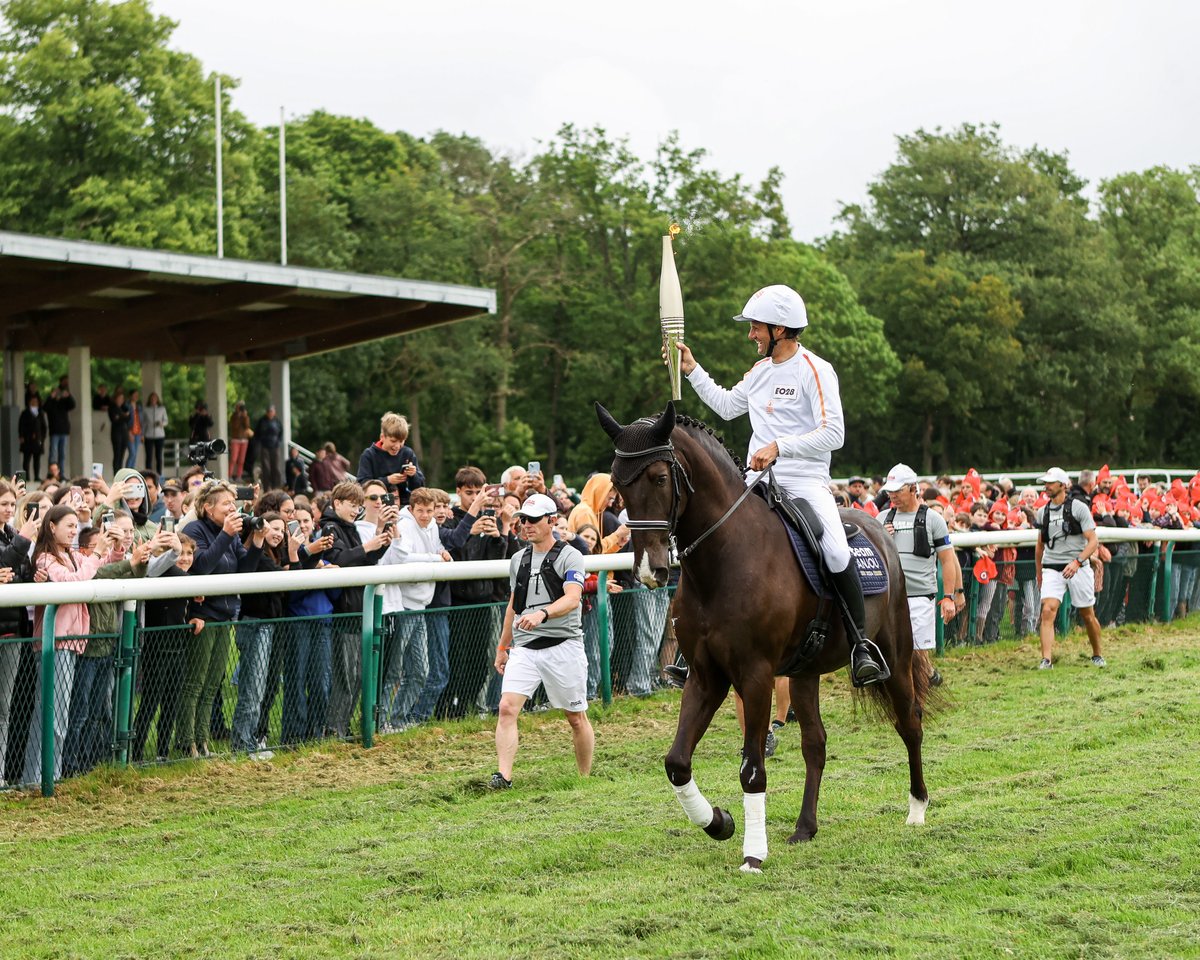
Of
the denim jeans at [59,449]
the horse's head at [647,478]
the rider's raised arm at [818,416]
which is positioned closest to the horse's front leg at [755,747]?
the horse's head at [647,478]

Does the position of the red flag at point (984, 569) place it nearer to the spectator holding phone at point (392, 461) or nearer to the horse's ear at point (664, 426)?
the spectator holding phone at point (392, 461)

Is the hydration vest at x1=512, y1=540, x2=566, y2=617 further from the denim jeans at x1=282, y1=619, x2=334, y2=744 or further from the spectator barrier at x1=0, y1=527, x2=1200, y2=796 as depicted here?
the denim jeans at x1=282, y1=619, x2=334, y2=744

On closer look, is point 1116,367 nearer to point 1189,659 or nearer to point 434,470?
point 434,470

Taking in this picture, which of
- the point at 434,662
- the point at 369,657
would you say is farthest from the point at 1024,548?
the point at 369,657

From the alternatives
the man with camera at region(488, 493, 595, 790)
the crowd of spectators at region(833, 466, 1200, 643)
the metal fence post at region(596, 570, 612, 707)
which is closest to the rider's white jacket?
the man with camera at region(488, 493, 595, 790)

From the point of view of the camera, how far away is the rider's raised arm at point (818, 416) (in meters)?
6.92

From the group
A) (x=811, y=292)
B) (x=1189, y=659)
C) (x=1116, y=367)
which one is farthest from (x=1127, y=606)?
(x=1116, y=367)

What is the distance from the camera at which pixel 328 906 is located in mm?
5934

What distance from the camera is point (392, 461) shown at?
491 inches

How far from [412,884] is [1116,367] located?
5968 centimetres

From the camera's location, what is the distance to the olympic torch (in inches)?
295

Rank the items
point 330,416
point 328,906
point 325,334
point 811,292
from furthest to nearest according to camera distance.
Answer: point 811,292 → point 330,416 → point 325,334 → point 328,906

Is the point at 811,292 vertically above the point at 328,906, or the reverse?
the point at 811,292

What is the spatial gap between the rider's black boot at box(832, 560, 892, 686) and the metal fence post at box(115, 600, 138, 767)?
13.0ft
